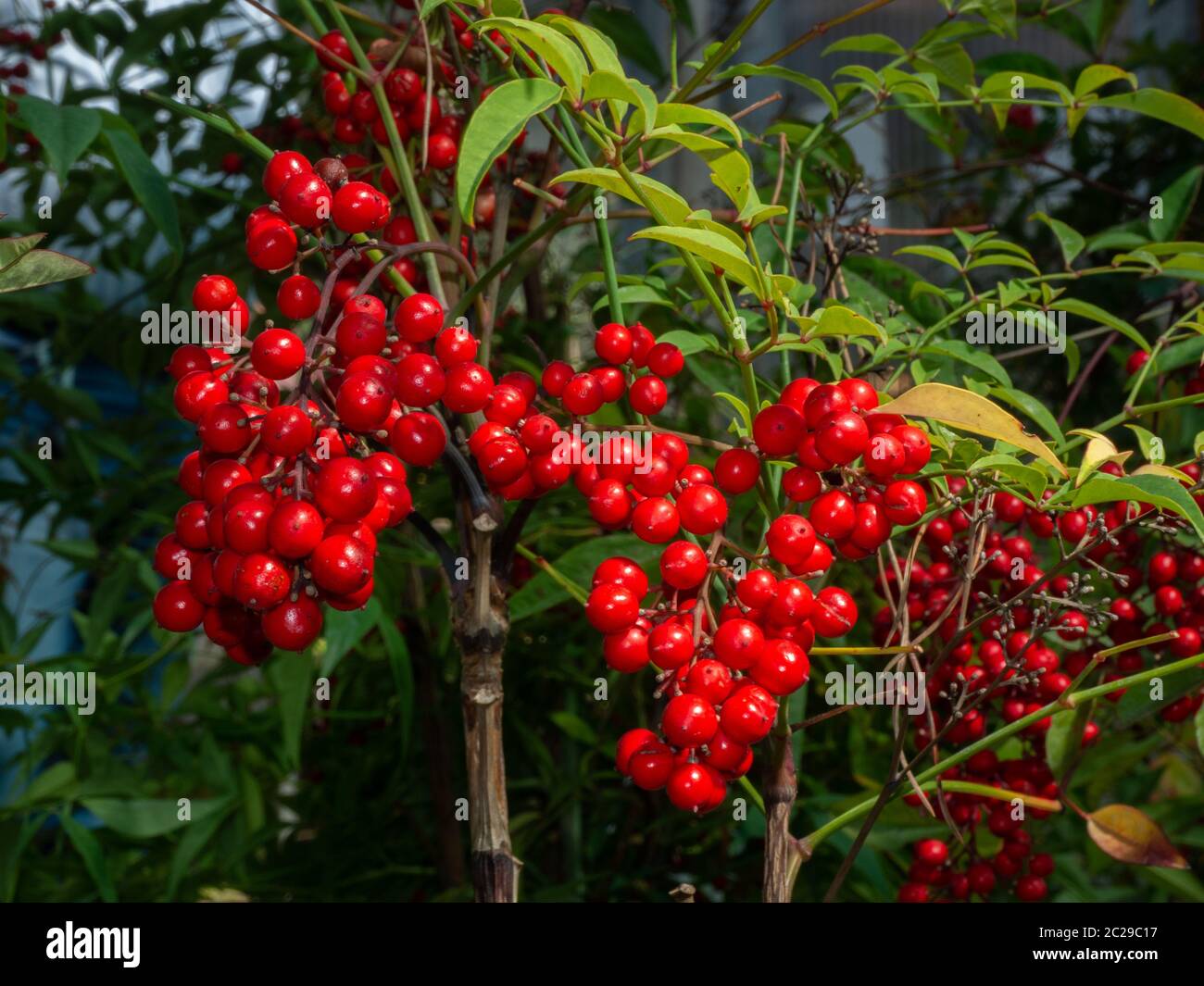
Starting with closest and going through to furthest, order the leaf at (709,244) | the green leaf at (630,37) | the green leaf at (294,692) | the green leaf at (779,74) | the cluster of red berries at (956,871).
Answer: the leaf at (709,244)
the green leaf at (779,74)
the cluster of red berries at (956,871)
the green leaf at (294,692)
the green leaf at (630,37)

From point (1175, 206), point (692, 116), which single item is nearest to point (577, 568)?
point (692, 116)

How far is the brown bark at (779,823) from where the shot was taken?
39 centimetres

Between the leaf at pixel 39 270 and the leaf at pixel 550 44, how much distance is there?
0.13 metres

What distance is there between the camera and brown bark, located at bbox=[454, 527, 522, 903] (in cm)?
38

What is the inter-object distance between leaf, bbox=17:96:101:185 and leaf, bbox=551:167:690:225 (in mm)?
260

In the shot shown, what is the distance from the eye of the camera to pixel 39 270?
1.13 ft

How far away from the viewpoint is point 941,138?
2.23 ft

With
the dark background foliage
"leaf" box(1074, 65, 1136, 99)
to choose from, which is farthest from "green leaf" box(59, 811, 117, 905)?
"leaf" box(1074, 65, 1136, 99)

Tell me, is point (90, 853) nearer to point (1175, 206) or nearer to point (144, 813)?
point (144, 813)

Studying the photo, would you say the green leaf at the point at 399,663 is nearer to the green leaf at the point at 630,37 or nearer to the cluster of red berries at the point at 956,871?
the cluster of red berries at the point at 956,871

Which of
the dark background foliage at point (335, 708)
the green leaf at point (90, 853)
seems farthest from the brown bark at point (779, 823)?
the green leaf at point (90, 853)

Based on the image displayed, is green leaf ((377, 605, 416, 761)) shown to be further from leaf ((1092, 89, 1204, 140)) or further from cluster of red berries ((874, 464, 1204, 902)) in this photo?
leaf ((1092, 89, 1204, 140))

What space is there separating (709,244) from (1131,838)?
0.30 metres

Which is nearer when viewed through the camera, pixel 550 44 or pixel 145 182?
pixel 550 44
